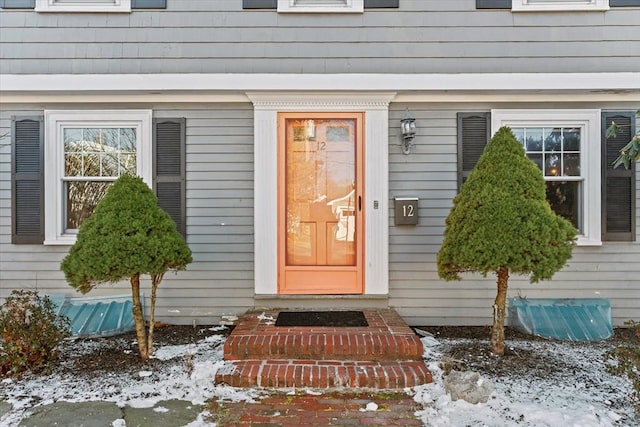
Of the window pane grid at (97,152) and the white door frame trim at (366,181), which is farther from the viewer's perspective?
the window pane grid at (97,152)

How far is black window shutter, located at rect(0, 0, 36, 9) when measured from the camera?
173 inches

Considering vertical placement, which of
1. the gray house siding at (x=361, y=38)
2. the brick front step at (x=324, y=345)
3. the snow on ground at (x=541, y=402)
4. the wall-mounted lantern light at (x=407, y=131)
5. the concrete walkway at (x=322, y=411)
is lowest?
the concrete walkway at (x=322, y=411)

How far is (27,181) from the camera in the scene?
4477mm

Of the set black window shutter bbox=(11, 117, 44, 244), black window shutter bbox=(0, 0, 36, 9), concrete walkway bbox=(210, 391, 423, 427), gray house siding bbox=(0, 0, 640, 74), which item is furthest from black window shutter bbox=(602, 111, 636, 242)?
black window shutter bbox=(0, 0, 36, 9)

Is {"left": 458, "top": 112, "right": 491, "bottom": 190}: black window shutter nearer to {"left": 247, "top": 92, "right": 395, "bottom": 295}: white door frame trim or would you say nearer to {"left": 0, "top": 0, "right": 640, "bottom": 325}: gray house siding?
{"left": 0, "top": 0, "right": 640, "bottom": 325}: gray house siding

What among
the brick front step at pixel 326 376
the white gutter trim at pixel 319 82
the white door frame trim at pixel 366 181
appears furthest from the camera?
the white door frame trim at pixel 366 181

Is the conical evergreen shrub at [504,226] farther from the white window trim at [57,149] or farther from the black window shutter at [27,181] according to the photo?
the black window shutter at [27,181]

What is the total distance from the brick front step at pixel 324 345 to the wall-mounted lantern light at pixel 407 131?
73.2 inches

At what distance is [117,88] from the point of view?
14.2 feet

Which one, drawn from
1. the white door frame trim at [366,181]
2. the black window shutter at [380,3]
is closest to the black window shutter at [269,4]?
the black window shutter at [380,3]

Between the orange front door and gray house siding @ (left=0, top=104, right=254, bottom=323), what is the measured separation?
16.9 inches

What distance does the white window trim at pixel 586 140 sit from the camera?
4.46m

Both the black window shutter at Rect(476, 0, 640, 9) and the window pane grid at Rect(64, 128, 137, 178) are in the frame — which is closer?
the black window shutter at Rect(476, 0, 640, 9)

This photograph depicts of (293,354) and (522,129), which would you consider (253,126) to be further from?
(522,129)
